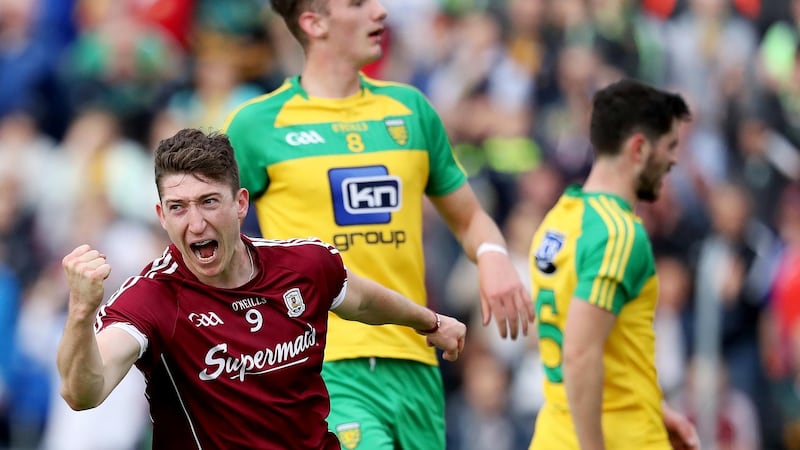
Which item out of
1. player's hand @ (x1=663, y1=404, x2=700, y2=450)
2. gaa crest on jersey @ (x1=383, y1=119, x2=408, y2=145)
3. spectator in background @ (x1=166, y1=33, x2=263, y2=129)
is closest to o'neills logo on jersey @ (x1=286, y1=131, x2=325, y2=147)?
gaa crest on jersey @ (x1=383, y1=119, x2=408, y2=145)

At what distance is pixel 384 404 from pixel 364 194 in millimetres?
969

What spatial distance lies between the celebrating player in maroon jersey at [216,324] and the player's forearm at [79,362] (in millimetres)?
171

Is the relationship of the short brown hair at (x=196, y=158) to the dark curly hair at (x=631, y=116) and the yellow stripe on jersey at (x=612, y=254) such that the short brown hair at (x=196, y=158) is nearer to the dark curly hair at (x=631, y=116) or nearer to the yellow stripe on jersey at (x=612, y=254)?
the yellow stripe on jersey at (x=612, y=254)

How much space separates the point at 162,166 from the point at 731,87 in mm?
7746

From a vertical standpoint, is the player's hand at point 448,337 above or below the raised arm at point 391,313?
below

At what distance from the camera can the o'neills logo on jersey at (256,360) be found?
4.86 m

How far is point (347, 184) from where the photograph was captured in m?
6.43

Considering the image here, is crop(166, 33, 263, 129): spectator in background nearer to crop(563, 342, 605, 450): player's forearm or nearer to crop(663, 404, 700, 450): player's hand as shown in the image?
crop(663, 404, 700, 450): player's hand

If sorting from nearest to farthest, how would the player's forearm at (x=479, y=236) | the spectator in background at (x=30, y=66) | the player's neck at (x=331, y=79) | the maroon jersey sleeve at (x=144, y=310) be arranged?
the maroon jersey sleeve at (x=144, y=310) → the player's forearm at (x=479, y=236) → the player's neck at (x=331, y=79) → the spectator in background at (x=30, y=66)

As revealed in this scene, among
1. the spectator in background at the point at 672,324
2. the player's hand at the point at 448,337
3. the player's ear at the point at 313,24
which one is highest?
the player's ear at the point at 313,24

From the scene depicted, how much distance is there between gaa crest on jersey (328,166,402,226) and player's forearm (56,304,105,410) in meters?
2.26

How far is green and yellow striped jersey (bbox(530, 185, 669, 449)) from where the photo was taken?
6328 mm

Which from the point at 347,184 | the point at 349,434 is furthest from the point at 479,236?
the point at 349,434

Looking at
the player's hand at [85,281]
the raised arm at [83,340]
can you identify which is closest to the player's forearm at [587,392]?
the raised arm at [83,340]
